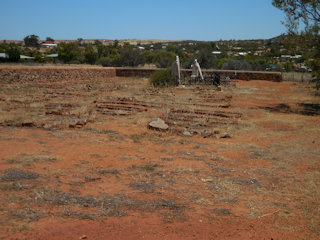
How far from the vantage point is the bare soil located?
12.9 ft

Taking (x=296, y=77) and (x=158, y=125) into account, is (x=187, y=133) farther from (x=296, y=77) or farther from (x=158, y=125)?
(x=296, y=77)

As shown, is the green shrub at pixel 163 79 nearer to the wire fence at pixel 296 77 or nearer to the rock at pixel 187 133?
the wire fence at pixel 296 77

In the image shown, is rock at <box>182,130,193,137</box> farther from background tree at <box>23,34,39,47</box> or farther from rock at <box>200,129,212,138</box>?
background tree at <box>23,34,39,47</box>

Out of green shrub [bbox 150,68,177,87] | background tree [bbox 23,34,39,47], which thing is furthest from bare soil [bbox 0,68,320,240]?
background tree [bbox 23,34,39,47]

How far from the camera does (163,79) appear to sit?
826 inches

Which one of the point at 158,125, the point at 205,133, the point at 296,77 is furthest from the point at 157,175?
the point at 296,77

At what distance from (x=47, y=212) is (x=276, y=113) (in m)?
10.6

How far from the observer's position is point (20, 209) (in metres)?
4.12

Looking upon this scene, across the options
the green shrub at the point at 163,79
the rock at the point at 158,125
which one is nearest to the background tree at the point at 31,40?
the green shrub at the point at 163,79

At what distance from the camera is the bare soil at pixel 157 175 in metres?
3.93

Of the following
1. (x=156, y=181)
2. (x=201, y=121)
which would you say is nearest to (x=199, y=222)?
(x=156, y=181)

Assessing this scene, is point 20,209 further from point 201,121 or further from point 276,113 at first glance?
point 276,113

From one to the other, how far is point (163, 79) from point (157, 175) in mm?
15721

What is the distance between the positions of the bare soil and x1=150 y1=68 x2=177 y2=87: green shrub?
8.89m
